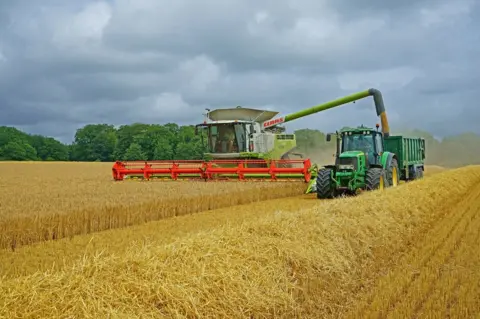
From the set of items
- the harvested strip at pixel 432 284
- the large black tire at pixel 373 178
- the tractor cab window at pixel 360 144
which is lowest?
the harvested strip at pixel 432 284

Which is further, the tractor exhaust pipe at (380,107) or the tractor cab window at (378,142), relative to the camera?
the tractor exhaust pipe at (380,107)

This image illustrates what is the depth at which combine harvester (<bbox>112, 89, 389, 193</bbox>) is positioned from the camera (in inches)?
665

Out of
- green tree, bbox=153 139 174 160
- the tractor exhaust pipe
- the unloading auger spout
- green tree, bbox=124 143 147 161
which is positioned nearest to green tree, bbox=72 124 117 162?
green tree, bbox=124 143 147 161

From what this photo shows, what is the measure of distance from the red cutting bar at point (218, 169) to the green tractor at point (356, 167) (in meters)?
2.12

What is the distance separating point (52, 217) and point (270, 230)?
170 inches

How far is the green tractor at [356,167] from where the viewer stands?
13242 mm

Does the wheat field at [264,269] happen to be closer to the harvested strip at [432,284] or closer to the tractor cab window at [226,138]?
the harvested strip at [432,284]

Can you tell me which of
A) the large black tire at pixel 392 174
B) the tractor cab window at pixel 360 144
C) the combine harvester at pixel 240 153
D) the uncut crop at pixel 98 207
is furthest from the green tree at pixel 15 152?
the tractor cab window at pixel 360 144

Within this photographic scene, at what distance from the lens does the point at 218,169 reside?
17250 millimetres

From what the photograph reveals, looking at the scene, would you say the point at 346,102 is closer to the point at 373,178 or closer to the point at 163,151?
the point at 373,178

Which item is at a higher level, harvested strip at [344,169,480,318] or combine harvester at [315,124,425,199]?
combine harvester at [315,124,425,199]

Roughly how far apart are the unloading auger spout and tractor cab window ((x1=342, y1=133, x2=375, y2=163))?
460 cm

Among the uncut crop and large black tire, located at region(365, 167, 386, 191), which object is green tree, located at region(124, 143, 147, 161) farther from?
large black tire, located at region(365, 167, 386, 191)

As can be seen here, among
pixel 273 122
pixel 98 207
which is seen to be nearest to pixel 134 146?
pixel 273 122
